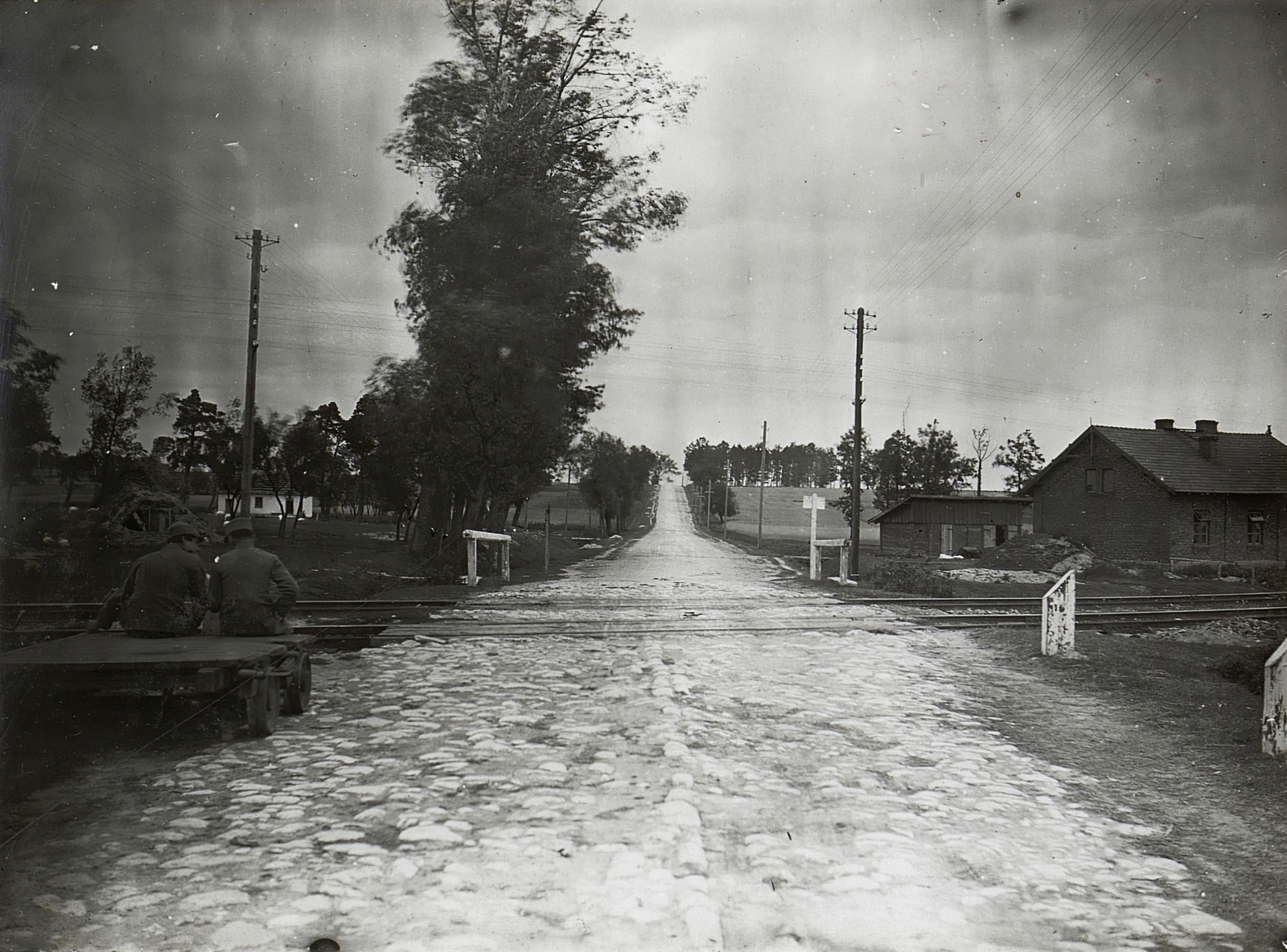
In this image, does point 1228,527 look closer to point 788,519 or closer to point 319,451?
point 319,451

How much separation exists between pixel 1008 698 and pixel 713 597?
8.82m

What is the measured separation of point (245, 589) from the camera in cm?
637

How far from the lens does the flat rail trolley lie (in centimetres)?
496

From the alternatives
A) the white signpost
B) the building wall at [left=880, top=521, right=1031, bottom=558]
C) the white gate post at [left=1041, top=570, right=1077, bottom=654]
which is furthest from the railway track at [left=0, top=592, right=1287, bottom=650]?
the building wall at [left=880, top=521, right=1031, bottom=558]

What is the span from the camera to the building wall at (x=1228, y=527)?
8336 millimetres

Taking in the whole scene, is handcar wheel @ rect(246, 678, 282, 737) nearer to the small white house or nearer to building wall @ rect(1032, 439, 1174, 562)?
the small white house

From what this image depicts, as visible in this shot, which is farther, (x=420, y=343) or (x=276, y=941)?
(x=420, y=343)

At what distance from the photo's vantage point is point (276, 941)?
2789mm

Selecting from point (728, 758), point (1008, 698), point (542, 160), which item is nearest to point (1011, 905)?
point (728, 758)

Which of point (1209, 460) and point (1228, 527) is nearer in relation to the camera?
point (1209, 460)

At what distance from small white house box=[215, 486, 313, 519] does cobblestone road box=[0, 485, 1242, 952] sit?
8.20m

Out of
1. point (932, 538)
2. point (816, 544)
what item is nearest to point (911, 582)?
point (816, 544)

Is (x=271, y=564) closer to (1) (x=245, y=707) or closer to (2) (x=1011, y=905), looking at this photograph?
(1) (x=245, y=707)

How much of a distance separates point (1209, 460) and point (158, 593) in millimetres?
13313
